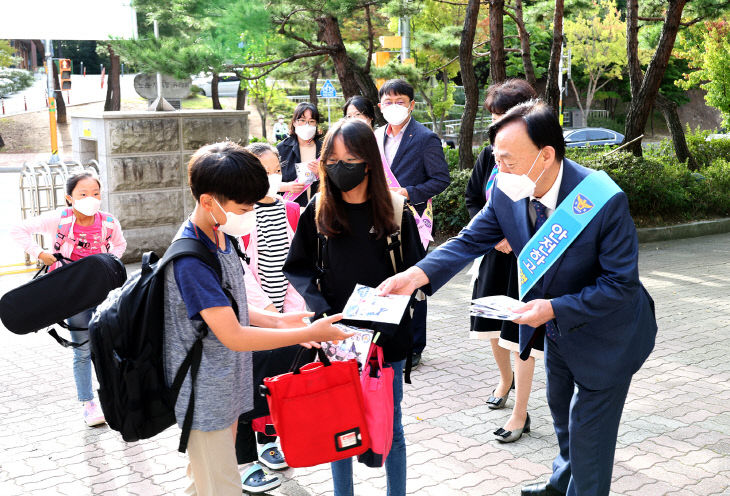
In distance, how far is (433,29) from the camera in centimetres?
2864

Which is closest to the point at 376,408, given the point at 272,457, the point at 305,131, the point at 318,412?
the point at 318,412

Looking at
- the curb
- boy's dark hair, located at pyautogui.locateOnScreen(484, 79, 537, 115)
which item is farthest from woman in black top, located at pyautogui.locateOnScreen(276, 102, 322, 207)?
the curb

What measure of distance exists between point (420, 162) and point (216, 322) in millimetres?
3415

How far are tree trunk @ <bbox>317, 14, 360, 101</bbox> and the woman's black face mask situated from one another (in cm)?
976

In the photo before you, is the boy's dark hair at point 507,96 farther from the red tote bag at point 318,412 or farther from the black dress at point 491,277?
the red tote bag at point 318,412

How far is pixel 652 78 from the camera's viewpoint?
13.6 metres

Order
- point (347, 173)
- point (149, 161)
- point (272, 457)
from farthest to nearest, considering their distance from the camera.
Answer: point (149, 161), point (272, 457), point (347, 173)

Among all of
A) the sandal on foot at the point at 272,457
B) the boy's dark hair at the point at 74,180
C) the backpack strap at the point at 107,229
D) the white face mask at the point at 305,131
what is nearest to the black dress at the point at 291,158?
the white face mask at the point at 305,131

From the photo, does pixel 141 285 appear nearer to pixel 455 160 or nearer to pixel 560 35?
pixel 455 160

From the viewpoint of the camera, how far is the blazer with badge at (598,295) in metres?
2.81

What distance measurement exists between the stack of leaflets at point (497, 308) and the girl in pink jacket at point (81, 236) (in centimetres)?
282

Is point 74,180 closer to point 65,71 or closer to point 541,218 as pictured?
point 541,218

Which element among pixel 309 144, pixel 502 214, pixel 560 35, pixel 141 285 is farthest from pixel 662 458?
pixel 560 35

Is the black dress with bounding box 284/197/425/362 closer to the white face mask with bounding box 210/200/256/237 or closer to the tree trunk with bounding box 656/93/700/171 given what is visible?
the white face mask with bounding box 210/200/256/237
